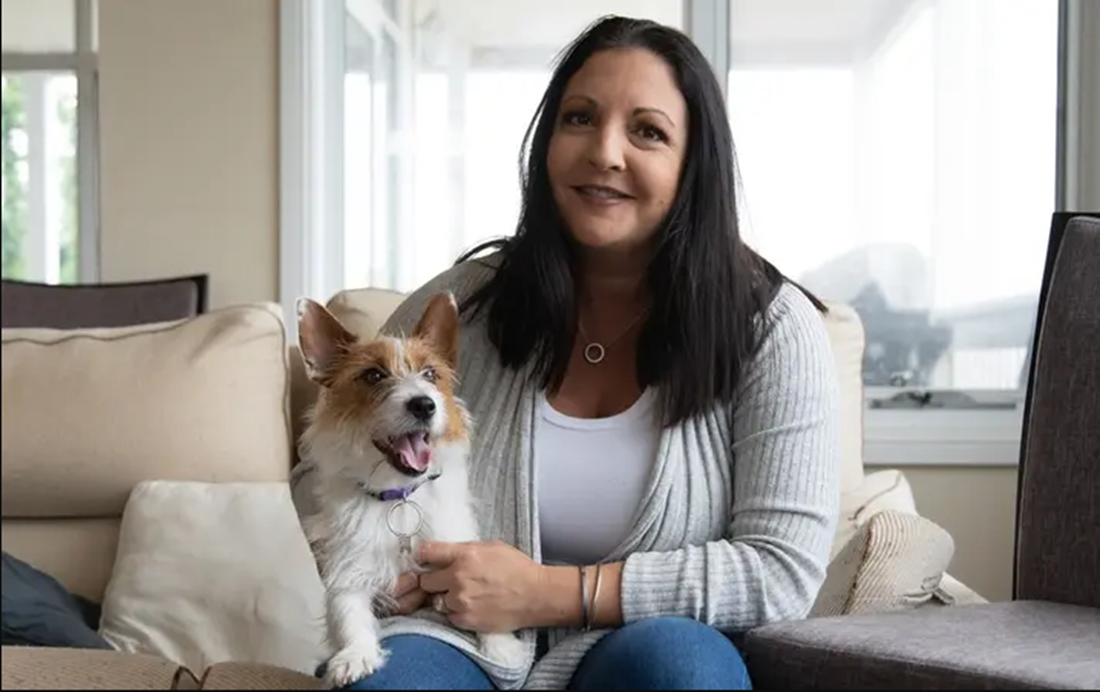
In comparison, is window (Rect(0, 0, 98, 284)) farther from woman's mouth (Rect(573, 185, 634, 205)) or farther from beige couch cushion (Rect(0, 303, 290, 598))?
woman's mouth (Rect(573, 185, 634, 205))

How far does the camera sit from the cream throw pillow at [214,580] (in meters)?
1.18

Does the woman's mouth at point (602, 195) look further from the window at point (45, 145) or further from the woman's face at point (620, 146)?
the window at point (45, 145)

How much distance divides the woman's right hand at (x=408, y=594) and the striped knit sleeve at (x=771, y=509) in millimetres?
199

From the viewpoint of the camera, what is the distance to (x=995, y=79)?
7.77 ft

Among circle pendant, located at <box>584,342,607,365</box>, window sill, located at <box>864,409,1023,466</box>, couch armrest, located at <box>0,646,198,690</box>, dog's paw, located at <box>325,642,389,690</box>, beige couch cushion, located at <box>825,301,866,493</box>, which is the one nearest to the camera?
couch armrest, located at <box>0,646,198,690</box>

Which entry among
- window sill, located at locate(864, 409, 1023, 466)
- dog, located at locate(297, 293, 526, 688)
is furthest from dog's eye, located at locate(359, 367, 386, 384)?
window sill, located at locate(864, 409, 1023, 466)

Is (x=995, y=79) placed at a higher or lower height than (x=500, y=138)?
higher

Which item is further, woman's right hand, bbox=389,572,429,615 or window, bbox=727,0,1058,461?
window, bbox=727,0,1058,461

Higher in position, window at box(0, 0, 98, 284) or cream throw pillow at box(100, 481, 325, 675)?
window at box(0, 0, 98, 284)

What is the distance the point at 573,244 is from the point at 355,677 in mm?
515

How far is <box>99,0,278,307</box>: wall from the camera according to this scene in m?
1.09

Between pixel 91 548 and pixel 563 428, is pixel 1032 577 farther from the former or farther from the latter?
pixel 91 548

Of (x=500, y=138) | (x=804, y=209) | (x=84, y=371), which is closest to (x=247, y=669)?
(x=84, y=371)

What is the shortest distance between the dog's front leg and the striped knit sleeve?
0.77 ft
